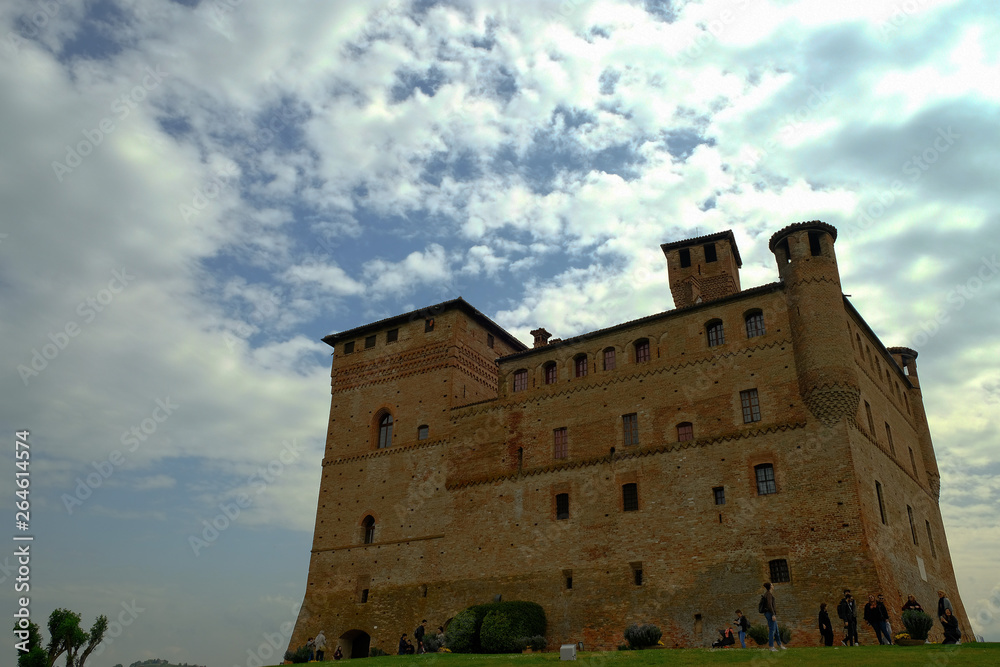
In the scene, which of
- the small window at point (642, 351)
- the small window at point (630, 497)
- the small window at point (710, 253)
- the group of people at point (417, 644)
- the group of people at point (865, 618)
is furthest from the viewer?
the small window at point (710, 253)

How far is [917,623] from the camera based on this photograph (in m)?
20.0

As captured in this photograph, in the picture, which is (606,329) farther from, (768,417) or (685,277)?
(768,417)

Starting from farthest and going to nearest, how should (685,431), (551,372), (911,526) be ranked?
(551,372)
(911,526)
(685,431)

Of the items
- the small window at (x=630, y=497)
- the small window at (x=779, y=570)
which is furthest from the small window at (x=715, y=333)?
the small window at (x=779, y=570)

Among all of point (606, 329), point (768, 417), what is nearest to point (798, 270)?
point (768, 417)

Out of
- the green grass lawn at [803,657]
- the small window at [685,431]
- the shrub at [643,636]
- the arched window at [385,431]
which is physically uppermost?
the arched window at [385,431]

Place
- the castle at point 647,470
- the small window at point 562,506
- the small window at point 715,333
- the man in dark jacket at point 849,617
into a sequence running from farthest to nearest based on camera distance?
the small window at point 562,506
the small window at point 715,333
the castle at point 647,470
the man in dark jacket at point 849,617

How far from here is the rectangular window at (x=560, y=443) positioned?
31.2 metres

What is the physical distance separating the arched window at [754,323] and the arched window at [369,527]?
19971 millimetres

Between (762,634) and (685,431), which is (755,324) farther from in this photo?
(762,634)

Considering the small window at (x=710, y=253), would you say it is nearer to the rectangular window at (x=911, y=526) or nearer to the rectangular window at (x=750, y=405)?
the rectangular window at (x=750, y=405)

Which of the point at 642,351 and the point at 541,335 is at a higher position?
the point at 541,335

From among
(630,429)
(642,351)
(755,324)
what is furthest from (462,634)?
(755,324)

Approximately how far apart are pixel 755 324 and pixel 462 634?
16638 millimetres
